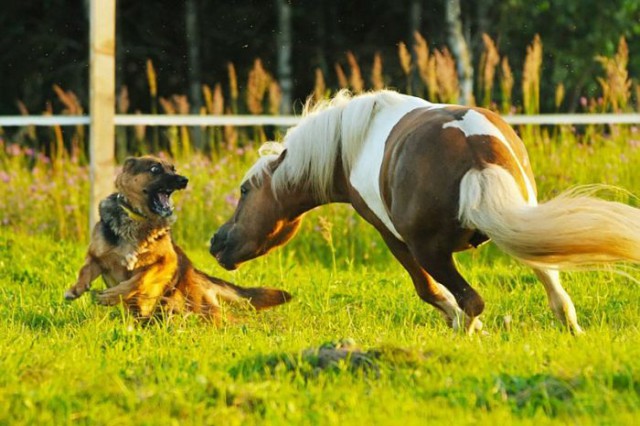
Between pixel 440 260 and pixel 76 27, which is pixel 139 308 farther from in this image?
pixel 76 27

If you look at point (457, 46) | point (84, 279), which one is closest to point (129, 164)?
point (84, 279)

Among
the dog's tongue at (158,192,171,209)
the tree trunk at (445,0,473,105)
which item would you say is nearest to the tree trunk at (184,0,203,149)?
the tree trunk at (445,0,473,105)

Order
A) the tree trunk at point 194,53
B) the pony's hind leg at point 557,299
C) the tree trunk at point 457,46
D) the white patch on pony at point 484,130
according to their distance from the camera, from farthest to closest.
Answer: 1. the tree trunk at point 194,53
2. the tree trunk at point 457,46
3. the pony's hind leg at point 557,299
4. the white patch on pony at point 484,130

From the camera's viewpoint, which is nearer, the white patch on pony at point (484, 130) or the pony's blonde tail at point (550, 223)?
the pony's blonde tail at point (550, 223)

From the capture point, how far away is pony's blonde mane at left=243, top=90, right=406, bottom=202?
6785 mm

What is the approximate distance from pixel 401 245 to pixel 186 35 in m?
15.3

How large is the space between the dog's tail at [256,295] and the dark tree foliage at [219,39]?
1355 centimetres

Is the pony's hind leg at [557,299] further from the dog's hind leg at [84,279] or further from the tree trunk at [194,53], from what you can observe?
the tree trunk at [194,53]

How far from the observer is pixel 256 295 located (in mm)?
7289

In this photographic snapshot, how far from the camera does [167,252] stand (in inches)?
278

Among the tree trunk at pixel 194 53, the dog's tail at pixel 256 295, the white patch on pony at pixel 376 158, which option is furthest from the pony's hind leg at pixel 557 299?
the tree trunk at pixel 194 53

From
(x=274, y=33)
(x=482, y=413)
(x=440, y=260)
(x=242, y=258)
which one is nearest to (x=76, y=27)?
(x=274, y=33)

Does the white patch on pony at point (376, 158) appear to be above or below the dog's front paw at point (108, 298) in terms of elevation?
above

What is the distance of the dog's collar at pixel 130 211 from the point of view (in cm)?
709
